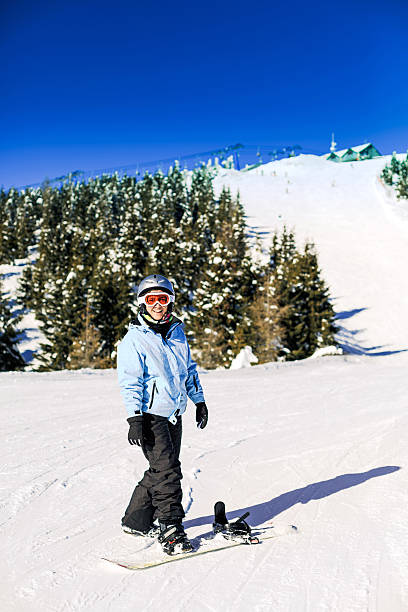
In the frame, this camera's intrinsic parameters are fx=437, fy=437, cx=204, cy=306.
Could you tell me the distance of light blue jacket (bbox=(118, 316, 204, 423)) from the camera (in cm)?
329

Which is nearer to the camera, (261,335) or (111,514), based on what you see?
(111,514)

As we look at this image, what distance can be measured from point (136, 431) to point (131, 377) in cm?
40

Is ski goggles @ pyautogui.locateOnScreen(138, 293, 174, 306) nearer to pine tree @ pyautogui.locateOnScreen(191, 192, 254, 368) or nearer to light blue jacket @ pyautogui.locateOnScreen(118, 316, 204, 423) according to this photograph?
light blue jacket @ pyautogui.locateOnScreen(118, 316, 204, 423)

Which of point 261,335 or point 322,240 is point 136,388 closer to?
point 261,335

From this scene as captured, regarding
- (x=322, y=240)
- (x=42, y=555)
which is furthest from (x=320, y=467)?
(x=322, y=240)

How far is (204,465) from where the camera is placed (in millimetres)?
5234

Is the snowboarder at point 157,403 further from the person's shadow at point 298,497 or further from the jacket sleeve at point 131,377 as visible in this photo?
the person's shadow at point 298,497

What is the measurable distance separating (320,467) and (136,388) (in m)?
2.95

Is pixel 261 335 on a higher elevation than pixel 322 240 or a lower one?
lower

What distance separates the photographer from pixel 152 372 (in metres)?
3.36

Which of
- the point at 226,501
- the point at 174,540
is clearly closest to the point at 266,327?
the point at 226,501

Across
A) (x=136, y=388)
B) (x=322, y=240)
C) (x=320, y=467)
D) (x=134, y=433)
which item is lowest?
(x=320, y=467)

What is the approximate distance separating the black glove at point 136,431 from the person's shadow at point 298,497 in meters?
1.15

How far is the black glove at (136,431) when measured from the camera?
312 cm
